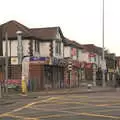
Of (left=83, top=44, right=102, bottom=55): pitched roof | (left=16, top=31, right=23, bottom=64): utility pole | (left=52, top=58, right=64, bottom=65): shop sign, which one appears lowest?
(left=52, top=58, right=64, bottom=65): shop sign

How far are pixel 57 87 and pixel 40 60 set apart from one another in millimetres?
7305

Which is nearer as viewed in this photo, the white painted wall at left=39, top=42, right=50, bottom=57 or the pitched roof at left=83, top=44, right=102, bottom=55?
the white painted wall at left=39, top=42, right=50, bottom=57

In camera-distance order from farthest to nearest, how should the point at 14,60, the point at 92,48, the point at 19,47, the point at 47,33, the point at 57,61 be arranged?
the point at 92,48 → the point at 47,33 → the point at 57,61 → the point at 14,60 → the point at 19,47

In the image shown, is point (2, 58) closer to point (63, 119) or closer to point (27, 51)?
point (27, 51)

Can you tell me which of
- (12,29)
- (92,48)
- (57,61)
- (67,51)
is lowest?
(57,61)

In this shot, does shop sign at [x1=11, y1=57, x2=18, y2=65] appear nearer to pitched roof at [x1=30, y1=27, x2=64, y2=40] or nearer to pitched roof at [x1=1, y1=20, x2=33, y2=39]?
pitched roof at [x1=1, y1=20, x2=33, y2=39]

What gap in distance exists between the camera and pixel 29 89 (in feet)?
161

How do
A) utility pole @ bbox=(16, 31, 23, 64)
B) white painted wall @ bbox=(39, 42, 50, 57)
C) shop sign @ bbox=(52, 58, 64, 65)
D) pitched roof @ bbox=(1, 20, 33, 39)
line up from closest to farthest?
utility pole @ bbox=(16, 31, 23, 64) → shop sign @ bbox=(52, 58, 64, 65) → pitched roof @ bbox=(1, 20, 33, 39) → white painted wall @ bbox=(39, 42, 50, 57)

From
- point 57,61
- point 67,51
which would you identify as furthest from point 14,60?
point 67,51

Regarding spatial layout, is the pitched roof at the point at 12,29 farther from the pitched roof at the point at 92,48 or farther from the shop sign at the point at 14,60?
the pitched roof at the point at 92,48

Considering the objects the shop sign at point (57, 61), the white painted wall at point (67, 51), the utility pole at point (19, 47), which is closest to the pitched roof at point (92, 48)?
the white painted wall at point (67, 51)

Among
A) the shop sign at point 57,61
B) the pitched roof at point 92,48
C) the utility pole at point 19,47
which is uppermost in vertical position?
the pitched roof at point 92,48

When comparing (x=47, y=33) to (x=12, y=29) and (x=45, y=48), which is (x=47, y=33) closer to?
(x=45, y=48)

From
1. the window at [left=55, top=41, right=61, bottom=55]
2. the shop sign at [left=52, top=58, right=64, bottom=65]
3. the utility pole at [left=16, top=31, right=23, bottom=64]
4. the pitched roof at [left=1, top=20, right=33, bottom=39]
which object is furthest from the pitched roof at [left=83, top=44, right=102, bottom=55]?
the utility pole at [left=16, top=31, right=23, bottom=64]
